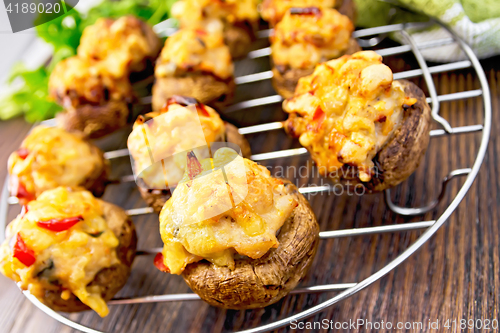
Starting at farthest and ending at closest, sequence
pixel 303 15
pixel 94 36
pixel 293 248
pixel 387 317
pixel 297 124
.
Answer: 1. pixel 94 36
2. pixel 303 15
3. pixel 297 124
4. pixel 387 317
5. pixel 293 248

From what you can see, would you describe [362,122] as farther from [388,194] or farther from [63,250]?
[63,250]

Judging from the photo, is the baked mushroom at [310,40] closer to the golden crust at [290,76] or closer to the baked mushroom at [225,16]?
the golden crust at [290,76]

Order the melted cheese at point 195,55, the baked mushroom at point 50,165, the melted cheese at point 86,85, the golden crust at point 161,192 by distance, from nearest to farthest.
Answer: the golden crust at point 161,192 → the baked mushroom at point 50,165 → the melted cheese at point 195,55 → the melted cheese at point 86,85

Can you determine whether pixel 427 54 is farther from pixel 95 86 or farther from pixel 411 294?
pixel 95 86

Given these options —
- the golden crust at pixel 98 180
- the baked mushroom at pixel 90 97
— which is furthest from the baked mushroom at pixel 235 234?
the baked mushroom at pixel 90 97

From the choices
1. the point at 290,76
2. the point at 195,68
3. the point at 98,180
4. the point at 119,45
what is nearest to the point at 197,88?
the point at 195,68

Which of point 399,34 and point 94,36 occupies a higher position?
point 94,36

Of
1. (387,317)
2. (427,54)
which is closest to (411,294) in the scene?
(387,317)
